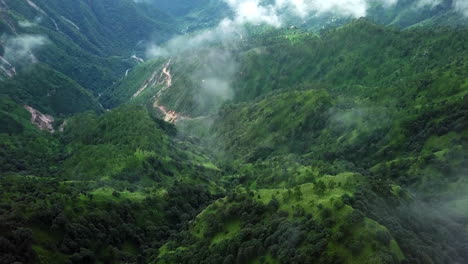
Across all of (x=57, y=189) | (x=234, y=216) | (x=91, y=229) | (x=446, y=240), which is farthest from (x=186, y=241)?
(x=446, y=240)

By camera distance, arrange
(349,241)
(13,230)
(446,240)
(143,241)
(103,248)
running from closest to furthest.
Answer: (349,241) → (13,230) → (446,240) → (103,248) → (143,241)

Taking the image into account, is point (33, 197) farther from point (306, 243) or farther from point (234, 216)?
point (306, 243)

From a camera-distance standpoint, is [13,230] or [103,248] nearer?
[13,230]

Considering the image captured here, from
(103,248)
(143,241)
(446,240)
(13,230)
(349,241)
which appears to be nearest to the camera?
(349,241)

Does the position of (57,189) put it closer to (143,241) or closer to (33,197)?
(33,197)

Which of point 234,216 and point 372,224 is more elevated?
point 234,216

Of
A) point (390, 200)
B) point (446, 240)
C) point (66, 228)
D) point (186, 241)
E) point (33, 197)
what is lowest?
point (446, 240)

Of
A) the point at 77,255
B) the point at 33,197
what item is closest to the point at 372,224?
the point at 77,255

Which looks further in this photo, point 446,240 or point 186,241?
point 186,241

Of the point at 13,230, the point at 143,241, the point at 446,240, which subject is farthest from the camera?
the point at 143,241
